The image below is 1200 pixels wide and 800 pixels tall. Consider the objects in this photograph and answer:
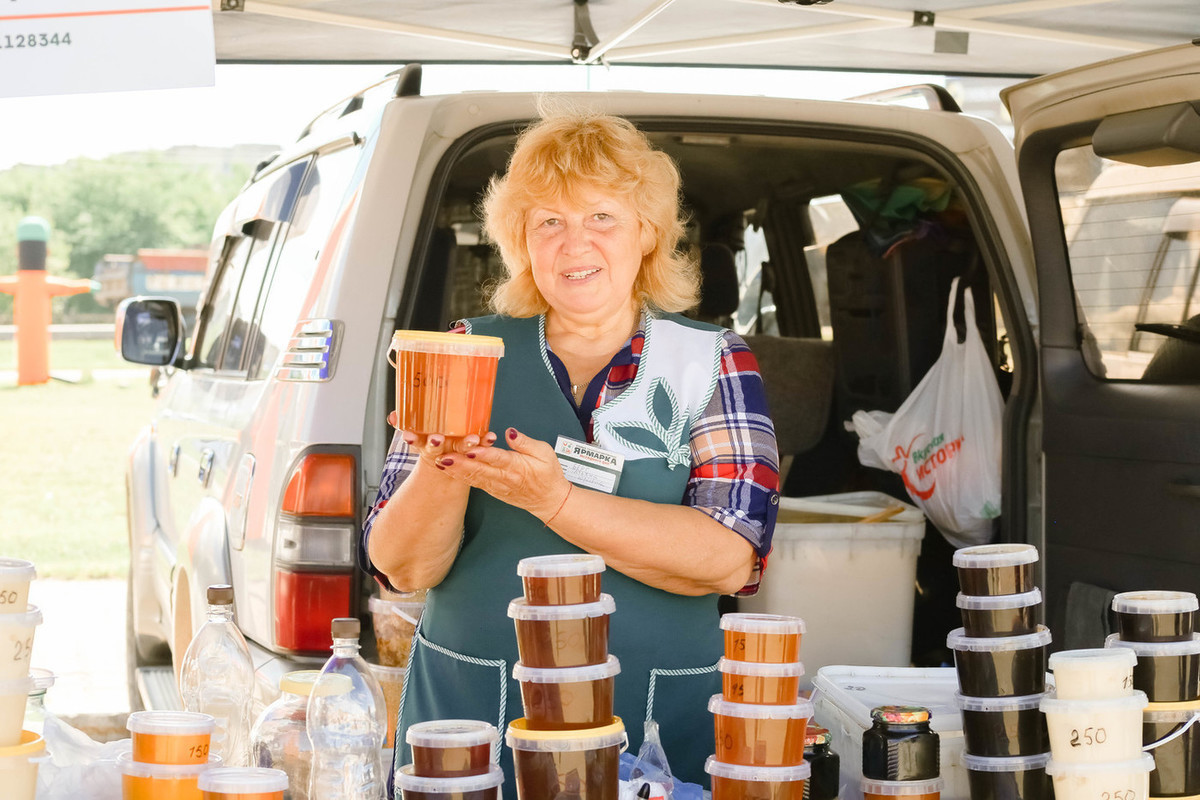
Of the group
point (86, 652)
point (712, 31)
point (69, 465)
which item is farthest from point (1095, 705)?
point (69, 465)

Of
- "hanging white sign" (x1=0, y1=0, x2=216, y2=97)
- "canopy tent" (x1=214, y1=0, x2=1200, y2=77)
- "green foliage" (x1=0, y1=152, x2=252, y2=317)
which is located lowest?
"hanging white sign" (x1=0, y1=0, x2=216, y2=97)

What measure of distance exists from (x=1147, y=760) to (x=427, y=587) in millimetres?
1263

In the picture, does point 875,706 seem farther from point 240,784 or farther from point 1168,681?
point 240,784

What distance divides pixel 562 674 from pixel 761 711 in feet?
0.80

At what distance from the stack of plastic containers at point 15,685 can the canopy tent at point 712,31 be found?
3.27 meters

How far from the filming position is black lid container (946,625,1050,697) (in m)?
1.67

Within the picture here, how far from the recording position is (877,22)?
4.92 metres

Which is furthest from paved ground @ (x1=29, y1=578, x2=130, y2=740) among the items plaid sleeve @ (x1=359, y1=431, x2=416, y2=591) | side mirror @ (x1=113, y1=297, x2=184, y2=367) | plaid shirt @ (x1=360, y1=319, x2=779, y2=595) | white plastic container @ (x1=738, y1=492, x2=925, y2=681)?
plaid shirt @ (x1=360, y1=319, x2=779, y2=595)

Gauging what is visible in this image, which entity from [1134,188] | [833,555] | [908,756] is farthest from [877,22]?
[908,756]

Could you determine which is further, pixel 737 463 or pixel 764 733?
pixel 737 463

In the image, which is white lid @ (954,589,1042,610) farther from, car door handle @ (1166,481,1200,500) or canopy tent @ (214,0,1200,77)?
canopy tent @ (214,0,1200,77)

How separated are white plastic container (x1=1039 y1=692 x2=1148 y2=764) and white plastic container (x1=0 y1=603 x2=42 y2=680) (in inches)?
47.6

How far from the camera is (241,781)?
1396mm

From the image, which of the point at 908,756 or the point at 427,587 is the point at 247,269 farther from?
the point at 908,756
